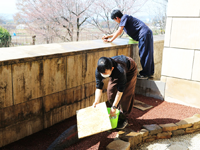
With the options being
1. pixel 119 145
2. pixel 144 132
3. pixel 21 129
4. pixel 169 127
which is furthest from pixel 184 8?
pixel 21 129

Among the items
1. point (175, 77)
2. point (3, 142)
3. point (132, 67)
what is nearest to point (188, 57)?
point (175, 77)

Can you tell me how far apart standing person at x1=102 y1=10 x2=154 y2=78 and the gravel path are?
82.2 inches

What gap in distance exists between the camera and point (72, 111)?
4.35 metres

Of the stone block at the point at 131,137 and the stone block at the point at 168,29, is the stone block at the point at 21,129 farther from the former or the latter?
the stone block at the point at 168,29

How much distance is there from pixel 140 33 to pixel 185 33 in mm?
1048

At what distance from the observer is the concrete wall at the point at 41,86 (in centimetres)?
320

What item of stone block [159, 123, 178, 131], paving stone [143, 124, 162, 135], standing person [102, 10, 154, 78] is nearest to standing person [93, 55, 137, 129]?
paving stone [143, 124, 162, 135]

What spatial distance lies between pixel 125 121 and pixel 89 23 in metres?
13.1

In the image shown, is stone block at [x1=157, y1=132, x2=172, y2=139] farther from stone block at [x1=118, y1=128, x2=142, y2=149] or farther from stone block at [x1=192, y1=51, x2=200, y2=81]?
stone block at [x1=192, y1=51, x2=200, y2=81]

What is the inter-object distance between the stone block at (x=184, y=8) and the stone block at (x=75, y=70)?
241 cm

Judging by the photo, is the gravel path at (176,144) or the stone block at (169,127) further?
the stone block at (169,127)

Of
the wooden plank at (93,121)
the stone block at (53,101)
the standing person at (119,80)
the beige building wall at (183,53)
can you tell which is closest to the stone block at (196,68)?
the beige building wall at (183,53)

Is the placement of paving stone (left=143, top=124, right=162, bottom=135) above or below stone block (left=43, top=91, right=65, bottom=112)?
below

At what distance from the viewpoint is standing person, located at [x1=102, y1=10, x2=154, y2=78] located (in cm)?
504
